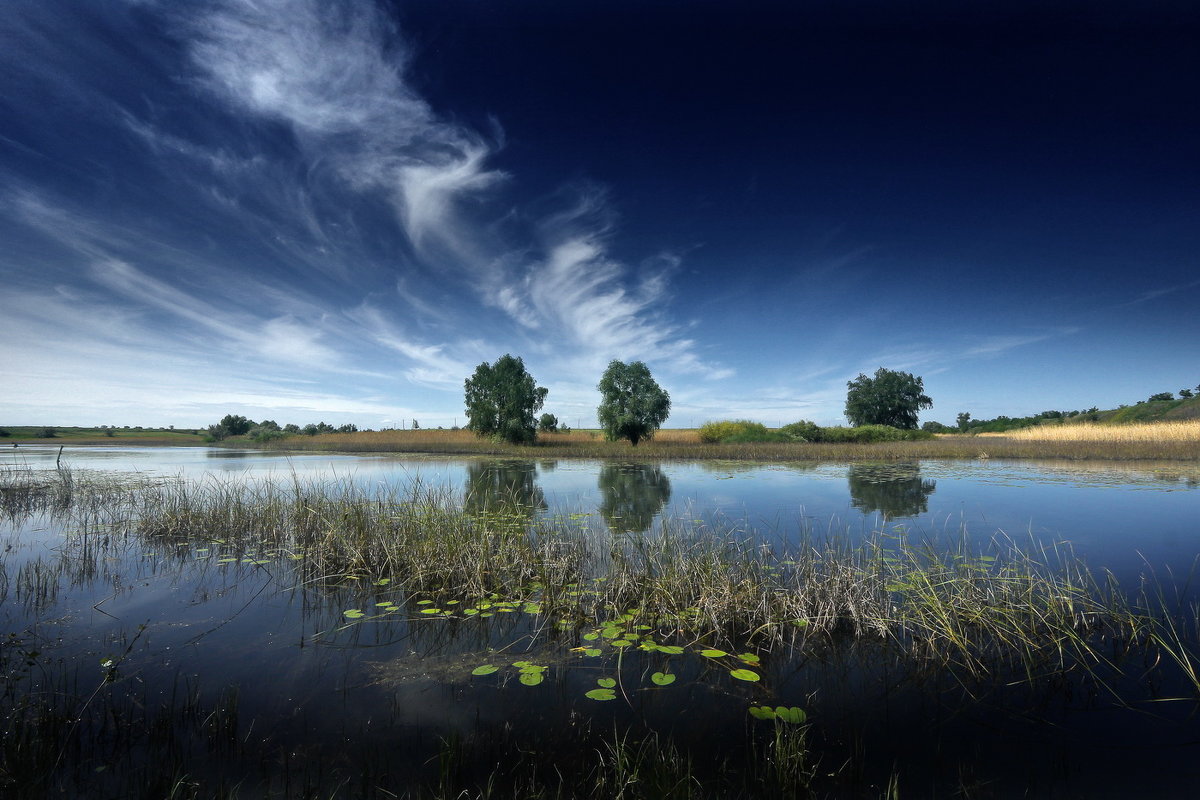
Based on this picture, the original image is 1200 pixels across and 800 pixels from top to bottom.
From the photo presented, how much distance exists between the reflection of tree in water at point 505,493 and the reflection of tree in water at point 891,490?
277 inches

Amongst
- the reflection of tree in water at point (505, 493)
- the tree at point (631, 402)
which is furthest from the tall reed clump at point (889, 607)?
the tree at point (631, 402)

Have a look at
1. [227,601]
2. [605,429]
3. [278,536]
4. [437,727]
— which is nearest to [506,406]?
[605,429]

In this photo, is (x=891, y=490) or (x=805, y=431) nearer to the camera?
(x=891, y=490)

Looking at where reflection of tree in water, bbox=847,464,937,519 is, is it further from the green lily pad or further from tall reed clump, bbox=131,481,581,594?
the green lily pad

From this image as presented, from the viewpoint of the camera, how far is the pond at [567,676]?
297 cm

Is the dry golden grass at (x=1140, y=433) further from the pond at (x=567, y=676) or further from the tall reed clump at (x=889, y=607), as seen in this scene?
the tall reed clump at (x=889, y=607)

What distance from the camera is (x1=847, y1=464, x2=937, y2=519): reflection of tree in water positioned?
11281 millimetres

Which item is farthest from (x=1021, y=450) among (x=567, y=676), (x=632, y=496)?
(x=567, y=676)

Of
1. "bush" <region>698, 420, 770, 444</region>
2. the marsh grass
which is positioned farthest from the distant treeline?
the marsh grass

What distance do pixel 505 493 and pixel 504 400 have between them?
1235 inches

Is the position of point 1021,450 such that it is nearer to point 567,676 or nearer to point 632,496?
point 632,496

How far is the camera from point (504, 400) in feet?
146

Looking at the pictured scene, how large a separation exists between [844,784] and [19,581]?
347 inches

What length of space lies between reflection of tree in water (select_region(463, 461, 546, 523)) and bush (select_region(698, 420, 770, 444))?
2417 cm
